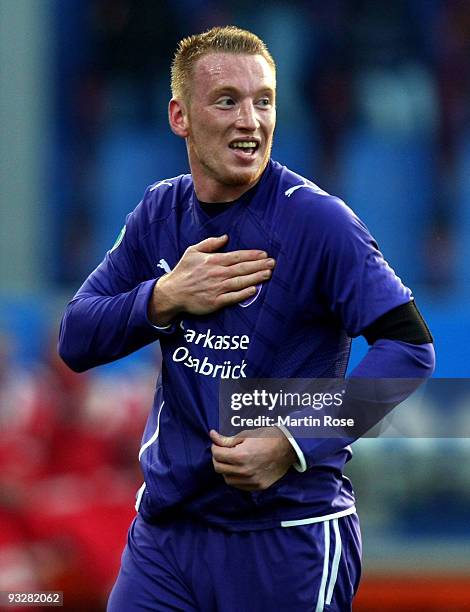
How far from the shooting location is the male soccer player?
229cm

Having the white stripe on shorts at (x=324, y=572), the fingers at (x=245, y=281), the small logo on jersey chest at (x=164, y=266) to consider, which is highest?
the small logo on jersey chest at (x=164, y=266)

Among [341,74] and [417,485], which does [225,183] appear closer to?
[417,485]

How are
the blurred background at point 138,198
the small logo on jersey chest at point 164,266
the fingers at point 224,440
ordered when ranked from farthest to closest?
the blurred background at point 138,198 < the small logo on jersey chest at point 164,266 < the fingers at point 224,440

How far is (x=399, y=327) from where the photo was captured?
7.41ft

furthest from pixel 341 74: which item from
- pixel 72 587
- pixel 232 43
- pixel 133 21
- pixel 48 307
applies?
pixel 232 43

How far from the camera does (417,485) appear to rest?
437 cm

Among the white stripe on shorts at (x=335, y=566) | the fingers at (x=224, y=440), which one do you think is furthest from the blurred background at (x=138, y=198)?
the fingers at (x=224, y=440)

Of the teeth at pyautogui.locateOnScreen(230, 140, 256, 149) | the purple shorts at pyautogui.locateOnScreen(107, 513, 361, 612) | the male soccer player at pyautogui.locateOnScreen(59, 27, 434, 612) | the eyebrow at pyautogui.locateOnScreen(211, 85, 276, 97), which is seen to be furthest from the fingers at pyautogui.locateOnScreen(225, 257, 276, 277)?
the purple shorts at pyautogui.locateOnScreen(107, 513, 361, 612)

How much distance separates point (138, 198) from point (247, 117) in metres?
3.21

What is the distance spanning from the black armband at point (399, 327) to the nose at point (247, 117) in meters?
0.45

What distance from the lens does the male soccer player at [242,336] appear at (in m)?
2.29

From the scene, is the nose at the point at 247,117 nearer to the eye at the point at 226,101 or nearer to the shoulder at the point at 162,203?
the eye at the point at 226,101

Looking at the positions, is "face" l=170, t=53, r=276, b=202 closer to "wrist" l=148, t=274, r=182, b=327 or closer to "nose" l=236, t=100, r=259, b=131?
"nose" l=236, t=100, r=259, b=131

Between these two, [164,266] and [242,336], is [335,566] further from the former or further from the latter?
[164,266]
